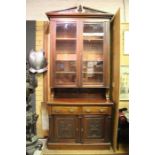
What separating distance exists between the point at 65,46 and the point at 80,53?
318mm

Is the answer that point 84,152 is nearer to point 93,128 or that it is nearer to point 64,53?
point 93,128

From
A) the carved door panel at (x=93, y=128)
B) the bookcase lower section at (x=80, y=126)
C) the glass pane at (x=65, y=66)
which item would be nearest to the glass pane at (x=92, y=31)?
the glass pane at (x=65, y=66)

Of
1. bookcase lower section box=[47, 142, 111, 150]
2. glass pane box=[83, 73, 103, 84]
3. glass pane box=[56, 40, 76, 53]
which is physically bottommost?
bookcase lower section box=[47, 142, 111, 150]

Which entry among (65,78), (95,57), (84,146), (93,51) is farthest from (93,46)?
(84,146)

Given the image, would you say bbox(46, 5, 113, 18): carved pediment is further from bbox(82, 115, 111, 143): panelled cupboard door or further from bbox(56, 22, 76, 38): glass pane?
bbox(82, 115, 111, 143): panelled cupboard door

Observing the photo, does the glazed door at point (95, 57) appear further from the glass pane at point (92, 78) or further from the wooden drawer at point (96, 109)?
the wooden drawer at point (96, 109)

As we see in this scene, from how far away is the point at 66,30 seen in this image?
3.74 meters

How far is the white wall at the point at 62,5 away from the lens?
3941 mm

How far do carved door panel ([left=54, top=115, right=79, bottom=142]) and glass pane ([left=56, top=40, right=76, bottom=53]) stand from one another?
1.08 m

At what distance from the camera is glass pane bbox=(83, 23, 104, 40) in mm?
3689

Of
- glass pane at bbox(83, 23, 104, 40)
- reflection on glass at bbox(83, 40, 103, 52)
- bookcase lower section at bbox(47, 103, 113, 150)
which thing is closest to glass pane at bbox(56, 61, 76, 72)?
reflection on glass at bbox(83, 40, 103, 52)

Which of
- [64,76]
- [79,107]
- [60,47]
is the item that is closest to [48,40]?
[60,47]

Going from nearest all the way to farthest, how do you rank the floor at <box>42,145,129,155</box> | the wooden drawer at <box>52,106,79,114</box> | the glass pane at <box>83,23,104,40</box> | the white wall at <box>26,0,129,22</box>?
1. the floor at <box>42,145,129,155</box>
2. the wooden drawer at <box>52,106,79,114</box>
3. the glass pane at <box>83,23,104,40</box>
4. the white wall at <box>26,0,129,22</box>
